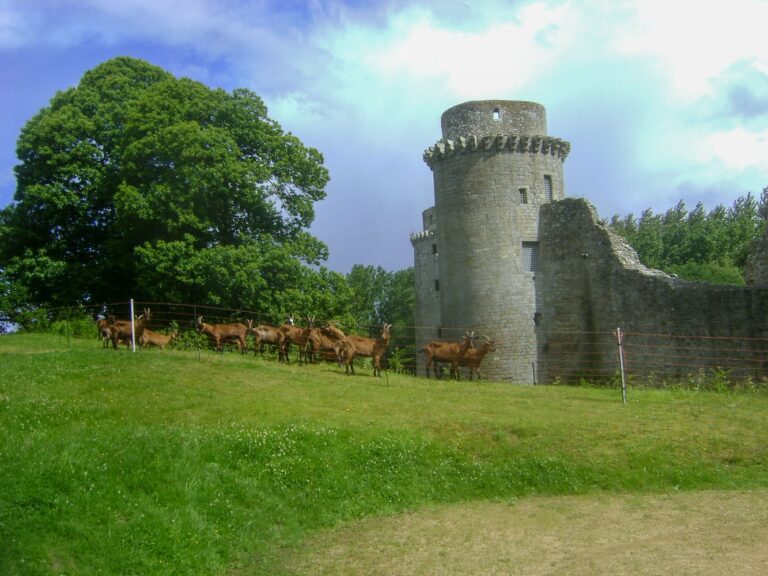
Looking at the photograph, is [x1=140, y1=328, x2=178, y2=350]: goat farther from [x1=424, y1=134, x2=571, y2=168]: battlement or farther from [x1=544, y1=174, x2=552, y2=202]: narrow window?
[x1=544, y1=174, x2=552, y2=202]: narrow window

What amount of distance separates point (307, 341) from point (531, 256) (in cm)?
930

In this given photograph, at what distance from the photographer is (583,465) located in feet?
42.4

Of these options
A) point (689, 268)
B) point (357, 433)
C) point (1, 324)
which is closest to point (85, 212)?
point (1, 324)

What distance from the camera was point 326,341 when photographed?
22.2m

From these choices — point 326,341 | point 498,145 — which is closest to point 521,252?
point 498,145

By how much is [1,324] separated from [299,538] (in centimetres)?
2122

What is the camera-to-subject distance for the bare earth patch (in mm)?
9094

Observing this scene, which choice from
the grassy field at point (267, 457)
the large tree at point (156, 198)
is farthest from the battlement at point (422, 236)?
the grassy field at point (267, 457)

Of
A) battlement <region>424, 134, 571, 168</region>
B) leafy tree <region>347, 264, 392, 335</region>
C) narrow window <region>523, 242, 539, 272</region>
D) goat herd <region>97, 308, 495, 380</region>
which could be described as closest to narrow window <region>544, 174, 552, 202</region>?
battlement <region>424, 134, 571, 168</region>

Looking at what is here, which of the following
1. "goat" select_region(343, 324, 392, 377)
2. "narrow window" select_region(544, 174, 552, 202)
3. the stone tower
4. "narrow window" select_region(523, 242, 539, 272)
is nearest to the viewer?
"goat" select_region(343, 324, 392, 377)

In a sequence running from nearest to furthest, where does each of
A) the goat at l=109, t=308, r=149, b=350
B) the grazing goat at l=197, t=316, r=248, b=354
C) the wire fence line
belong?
1. the goat at l=109, t=308, r=149, b=350
2. the wire fence line
3. the grazing goat at l=197, t=316, r=248, b=354

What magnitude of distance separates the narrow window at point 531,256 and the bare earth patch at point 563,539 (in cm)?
1579

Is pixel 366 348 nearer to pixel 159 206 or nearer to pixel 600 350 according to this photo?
pixel 600 350

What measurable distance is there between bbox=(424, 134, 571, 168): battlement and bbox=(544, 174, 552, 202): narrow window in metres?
→ 0.88
